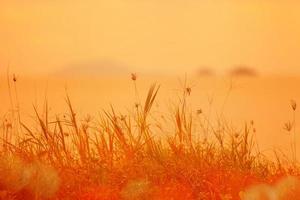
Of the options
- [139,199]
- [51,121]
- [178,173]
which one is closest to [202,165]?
[178,173]

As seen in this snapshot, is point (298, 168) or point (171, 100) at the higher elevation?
point (171, 100)

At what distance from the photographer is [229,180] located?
632 centimetres

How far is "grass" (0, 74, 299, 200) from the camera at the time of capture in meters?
6.18

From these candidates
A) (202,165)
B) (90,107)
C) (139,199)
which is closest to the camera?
(139,199)

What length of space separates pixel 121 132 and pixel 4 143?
0.80 meters

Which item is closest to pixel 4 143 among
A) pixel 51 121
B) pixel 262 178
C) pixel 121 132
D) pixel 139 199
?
pixel 51 121

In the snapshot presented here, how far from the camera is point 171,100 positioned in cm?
688

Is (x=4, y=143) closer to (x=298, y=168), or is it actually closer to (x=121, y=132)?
(x=121, y=132)

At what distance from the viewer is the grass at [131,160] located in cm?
618

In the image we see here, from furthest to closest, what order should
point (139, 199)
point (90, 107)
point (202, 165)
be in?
point (90, 107) < point (202, 165) < point (139, 199)

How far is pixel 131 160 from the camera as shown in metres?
6.47

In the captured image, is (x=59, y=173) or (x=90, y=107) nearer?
(x=59, y=173)

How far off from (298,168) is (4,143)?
1.91m

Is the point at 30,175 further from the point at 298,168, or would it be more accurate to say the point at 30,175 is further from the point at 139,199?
the point at 298,168
